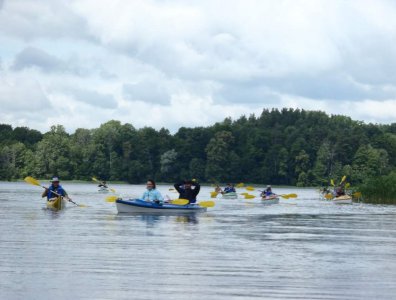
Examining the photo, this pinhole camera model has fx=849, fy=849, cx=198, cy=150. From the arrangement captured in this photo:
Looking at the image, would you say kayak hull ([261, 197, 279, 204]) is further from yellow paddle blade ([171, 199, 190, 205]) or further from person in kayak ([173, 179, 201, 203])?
yellow paddle blade ([171, 199, 190, 205])

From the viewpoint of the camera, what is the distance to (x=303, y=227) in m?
31.8

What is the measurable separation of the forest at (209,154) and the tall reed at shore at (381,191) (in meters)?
77.1

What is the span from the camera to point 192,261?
1867 centimetres

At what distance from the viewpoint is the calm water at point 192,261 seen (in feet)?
47.2

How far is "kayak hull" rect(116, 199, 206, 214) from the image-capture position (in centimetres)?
3694

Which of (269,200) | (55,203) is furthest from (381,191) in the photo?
(55,203)

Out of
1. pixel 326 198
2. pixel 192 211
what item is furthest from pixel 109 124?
pixel 192 211

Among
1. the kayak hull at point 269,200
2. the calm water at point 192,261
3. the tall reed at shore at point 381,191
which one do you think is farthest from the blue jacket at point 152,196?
the kayak hull at point 269,200

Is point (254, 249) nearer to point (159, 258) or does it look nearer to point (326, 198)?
point (159, 258)

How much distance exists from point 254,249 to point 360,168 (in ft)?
381

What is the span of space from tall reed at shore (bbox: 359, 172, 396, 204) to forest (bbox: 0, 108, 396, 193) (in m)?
77.1

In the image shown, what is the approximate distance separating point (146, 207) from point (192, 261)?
60.6ft

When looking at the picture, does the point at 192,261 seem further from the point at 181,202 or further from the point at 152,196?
the point at 181,202

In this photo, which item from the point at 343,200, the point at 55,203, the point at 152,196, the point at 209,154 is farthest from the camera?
the point at 209,154
